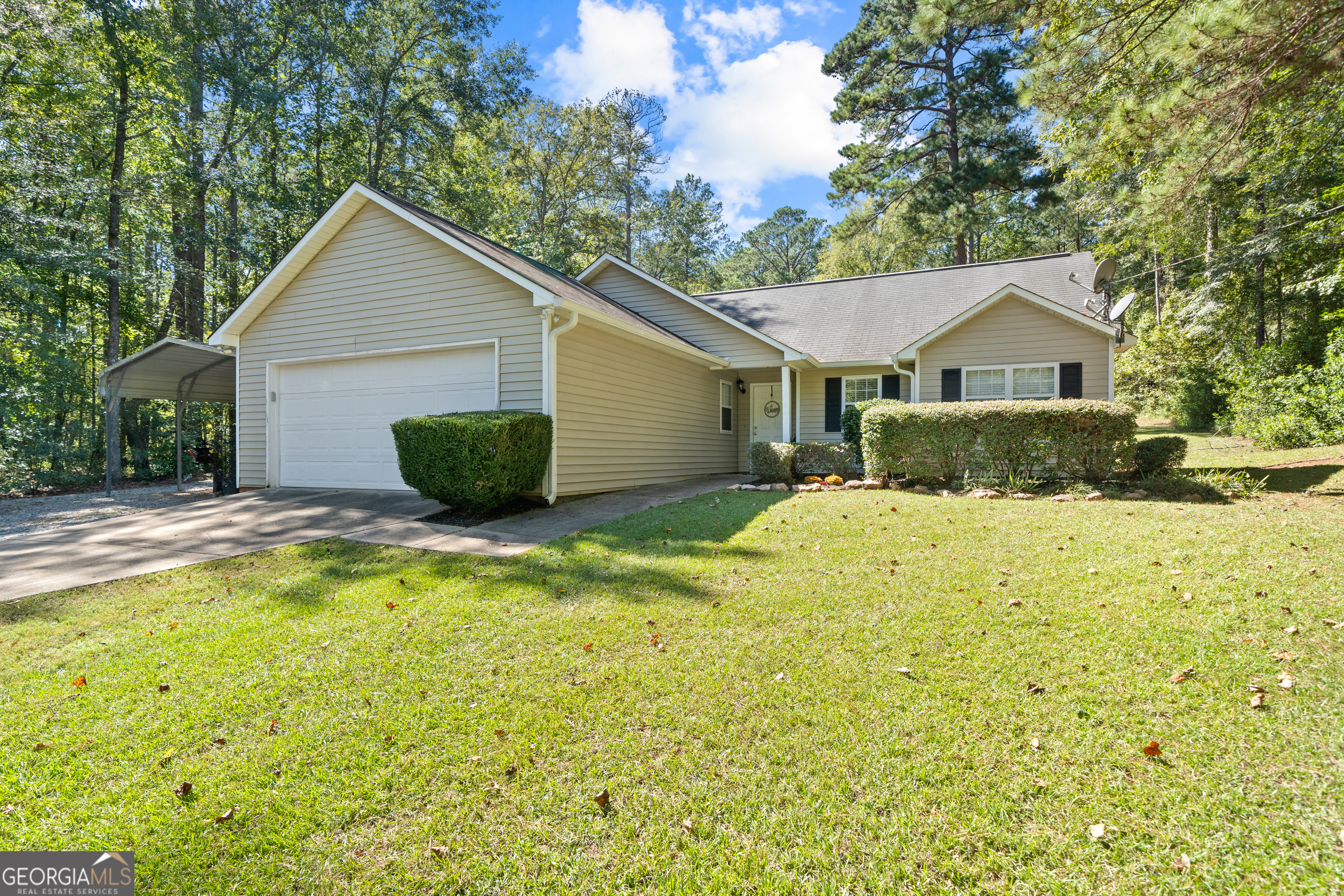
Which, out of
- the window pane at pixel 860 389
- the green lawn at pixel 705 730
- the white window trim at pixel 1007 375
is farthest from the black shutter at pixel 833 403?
the green lawn at pixel 705 730

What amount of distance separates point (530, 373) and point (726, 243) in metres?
32.2

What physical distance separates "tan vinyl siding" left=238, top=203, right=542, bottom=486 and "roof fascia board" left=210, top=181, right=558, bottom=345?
117mm

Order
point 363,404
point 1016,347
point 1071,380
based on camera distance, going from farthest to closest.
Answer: point 1016,347 < point 1071,380 < point 363,404

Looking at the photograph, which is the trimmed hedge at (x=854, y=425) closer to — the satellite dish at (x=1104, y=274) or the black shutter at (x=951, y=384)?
the black shutter at (x=951, y=384)

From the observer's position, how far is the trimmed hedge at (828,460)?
10898 millimetres

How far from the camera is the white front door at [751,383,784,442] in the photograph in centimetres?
1480

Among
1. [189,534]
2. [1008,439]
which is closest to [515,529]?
[189,534]

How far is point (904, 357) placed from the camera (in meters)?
12.1

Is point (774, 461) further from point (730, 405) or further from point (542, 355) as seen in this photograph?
point (542, 355)

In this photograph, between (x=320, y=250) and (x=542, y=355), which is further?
(x=320, y=250)

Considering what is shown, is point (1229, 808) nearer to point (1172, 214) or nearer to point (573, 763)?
point (573, 763)

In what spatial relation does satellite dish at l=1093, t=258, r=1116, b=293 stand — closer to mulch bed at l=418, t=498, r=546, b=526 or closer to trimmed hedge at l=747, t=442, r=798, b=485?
trimmed hedge at l=747, t=442, r=798, b=485

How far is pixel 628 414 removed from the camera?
33.4 feet

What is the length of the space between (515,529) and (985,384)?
33.0ft
